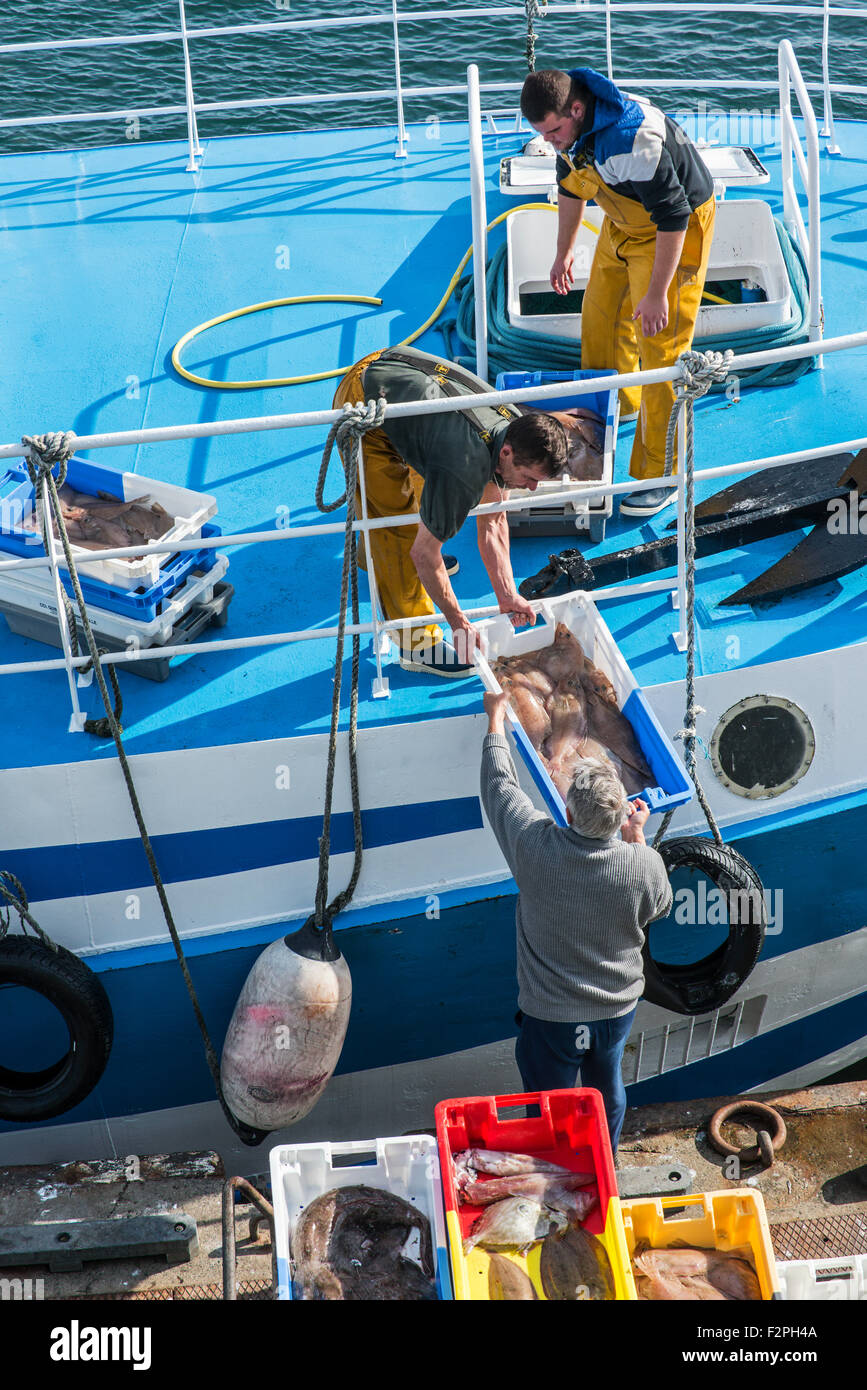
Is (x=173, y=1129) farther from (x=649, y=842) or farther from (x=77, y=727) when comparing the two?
(x=649, y=842)

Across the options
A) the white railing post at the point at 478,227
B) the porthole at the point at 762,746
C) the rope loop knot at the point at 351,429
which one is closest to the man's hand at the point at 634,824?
the porthole at the point at 762,746

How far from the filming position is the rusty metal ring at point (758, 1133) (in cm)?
513

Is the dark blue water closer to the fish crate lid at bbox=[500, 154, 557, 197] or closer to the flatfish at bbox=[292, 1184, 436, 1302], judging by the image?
the fish crate lid at bbox=[500, 154, 557, 197]

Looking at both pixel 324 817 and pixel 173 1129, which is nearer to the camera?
pixel 324 817

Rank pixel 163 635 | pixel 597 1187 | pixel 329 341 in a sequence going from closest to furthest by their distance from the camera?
pixel 597 1187 → pixel 163 635 → pixel 329 341

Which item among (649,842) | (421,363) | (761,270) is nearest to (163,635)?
(421,363)

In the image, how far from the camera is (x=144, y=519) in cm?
509

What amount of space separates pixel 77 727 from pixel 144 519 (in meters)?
0.90

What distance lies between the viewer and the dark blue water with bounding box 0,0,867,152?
14.4 meters

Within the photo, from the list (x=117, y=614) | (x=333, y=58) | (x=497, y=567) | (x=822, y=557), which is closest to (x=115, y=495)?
(x=117, y=614)

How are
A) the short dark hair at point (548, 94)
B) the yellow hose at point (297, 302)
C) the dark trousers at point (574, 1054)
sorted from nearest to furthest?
the dark trousers at point (574, 1054), the short dark hair at point (548, 94), the yellow hose at point (297, 302)

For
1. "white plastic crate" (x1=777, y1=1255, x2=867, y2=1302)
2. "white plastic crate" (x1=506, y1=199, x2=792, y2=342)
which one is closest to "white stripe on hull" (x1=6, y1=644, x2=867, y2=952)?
"white plastic crate" (x1=777, y1=1255, x2=867, y2=1302)

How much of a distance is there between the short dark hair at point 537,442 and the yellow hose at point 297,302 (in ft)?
6.30

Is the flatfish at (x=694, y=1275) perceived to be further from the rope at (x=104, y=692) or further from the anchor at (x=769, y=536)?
the anchor at (x=769, y=536)
